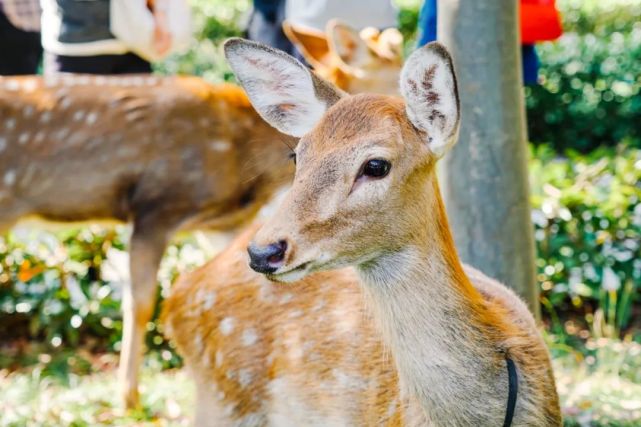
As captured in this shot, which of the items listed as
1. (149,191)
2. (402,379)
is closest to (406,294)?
(402,379)

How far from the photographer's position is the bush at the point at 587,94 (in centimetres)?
Answer: 1107

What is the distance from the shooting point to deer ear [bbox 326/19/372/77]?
5.81 metres

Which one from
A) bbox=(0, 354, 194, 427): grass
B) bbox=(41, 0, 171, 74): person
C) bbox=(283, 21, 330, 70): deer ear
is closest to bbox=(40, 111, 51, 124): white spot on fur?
bbox=(41, 0, 171, 74): person

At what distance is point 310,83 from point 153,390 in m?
2.53

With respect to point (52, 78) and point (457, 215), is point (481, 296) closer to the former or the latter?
point (457, 215)

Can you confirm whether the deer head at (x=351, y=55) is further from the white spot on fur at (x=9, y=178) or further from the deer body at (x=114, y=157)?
the white spot on fur at (x=9, y=178)

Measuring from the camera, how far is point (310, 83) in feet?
9.32

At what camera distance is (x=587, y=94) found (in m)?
11.3

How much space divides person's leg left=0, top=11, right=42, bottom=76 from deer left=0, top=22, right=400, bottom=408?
0.99 m

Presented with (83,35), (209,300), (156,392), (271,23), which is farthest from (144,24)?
(209,300)

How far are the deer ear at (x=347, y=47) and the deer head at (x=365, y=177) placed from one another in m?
3.20

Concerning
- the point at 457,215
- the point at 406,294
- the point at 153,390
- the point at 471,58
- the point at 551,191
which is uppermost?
the point at 471,58

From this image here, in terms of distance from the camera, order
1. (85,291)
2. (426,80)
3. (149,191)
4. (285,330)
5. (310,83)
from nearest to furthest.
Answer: (426,80) < (310,83) < (285,330) < (149,191) < (85,291)

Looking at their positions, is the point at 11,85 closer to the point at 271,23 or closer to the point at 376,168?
the point at 271,23
